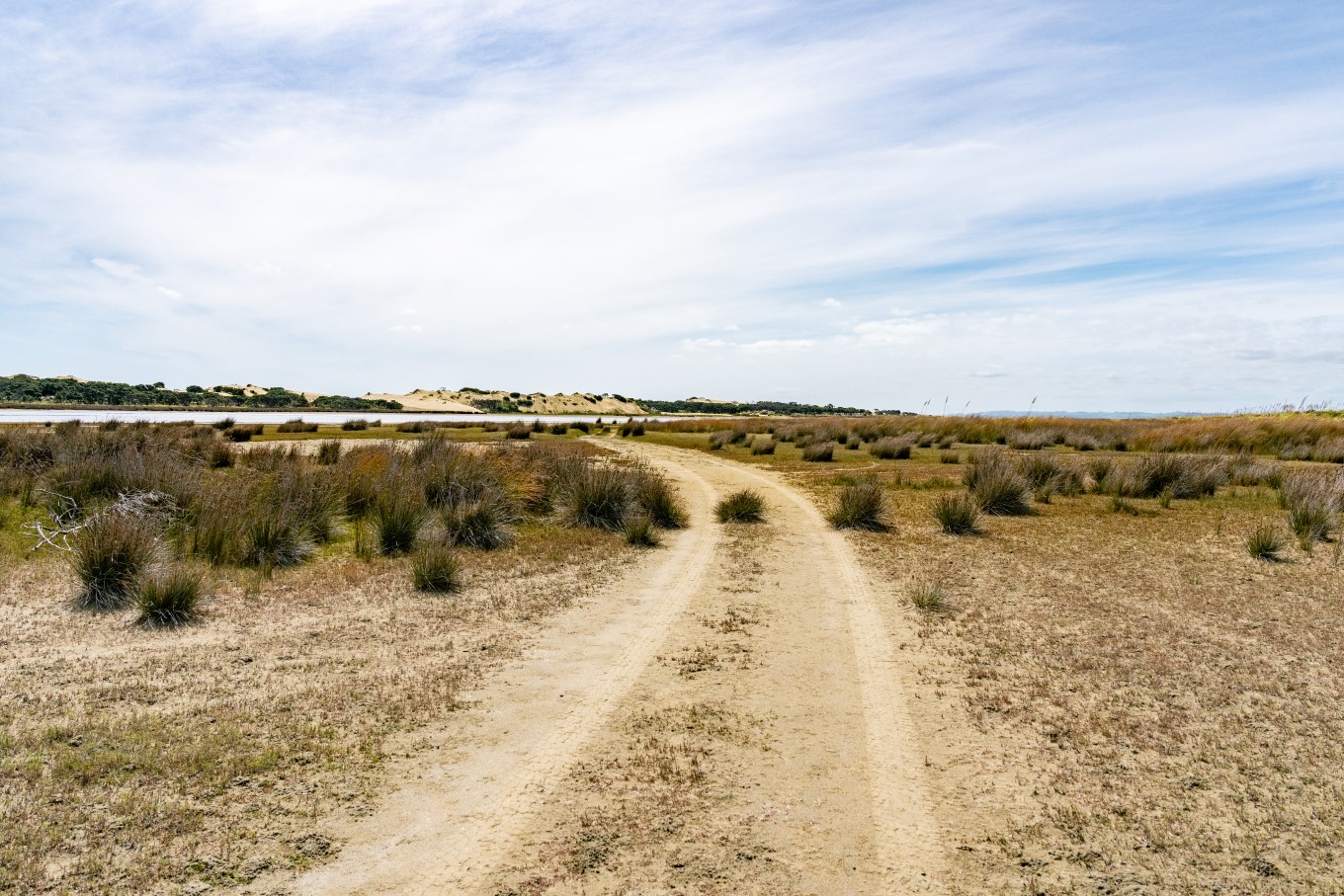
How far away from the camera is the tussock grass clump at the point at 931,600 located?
8.87m

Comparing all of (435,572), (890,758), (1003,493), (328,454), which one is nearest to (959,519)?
(1003,493)

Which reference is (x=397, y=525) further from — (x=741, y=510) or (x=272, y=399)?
(x=272, y=399)

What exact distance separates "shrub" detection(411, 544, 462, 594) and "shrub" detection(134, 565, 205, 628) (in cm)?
239

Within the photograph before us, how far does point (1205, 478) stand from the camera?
18719mm

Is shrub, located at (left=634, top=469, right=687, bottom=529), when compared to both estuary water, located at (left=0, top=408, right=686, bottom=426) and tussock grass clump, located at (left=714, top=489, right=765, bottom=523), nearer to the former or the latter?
tussock grass clump, located at (left=714, top=489, right=765, bottom=523)

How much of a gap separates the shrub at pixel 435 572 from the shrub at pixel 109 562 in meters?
2.93

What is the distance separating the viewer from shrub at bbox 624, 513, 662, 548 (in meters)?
12.9

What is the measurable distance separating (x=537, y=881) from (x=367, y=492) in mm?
11700

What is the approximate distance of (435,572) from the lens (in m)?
9.39

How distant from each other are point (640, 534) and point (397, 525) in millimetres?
4001

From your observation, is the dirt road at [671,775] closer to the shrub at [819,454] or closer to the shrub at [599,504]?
the shrub at [599,504]

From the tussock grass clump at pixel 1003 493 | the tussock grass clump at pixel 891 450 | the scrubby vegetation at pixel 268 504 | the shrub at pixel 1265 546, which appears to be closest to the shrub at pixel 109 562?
the scrubby vegetation at pixel 268 504

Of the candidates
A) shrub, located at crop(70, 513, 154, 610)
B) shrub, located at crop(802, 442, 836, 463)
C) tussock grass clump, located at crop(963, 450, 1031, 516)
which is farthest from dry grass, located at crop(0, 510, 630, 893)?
shrub, located at crop(802, 442, 836, 463)

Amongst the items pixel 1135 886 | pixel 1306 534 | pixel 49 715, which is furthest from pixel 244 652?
pixel 1306 534
